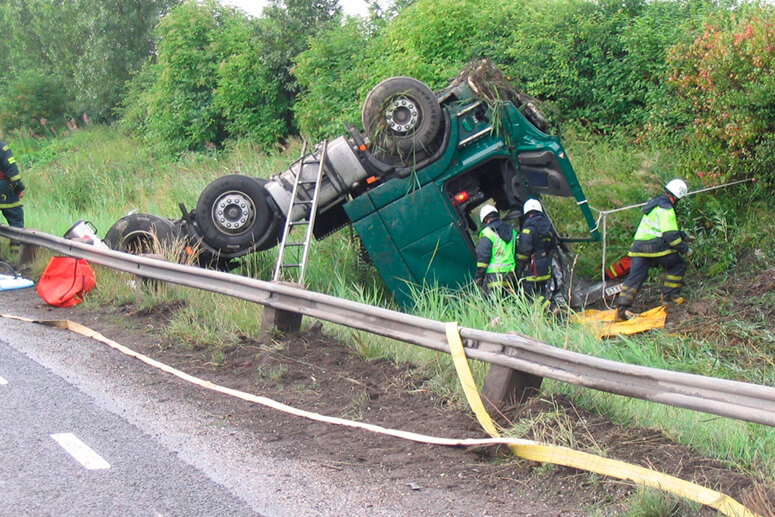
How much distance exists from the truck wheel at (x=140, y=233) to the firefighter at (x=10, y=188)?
2.23 metres

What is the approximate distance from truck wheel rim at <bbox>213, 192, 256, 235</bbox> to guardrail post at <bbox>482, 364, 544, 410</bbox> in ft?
16.2

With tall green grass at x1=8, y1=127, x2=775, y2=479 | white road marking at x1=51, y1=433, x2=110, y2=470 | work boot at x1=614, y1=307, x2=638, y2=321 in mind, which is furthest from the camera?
work boot at x1=614, y1=307, x2=638, y2=321

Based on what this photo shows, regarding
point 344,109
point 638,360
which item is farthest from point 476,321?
point 344,109

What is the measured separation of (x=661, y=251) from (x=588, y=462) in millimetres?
5649

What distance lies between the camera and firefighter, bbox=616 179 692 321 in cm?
891

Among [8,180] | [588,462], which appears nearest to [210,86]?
[8,180]

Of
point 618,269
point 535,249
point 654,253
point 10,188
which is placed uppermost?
point 10,188

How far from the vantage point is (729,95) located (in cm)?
938

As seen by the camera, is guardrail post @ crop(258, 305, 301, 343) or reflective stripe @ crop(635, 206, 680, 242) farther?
reflective stripe @ crop(635, 206, 680, 242)

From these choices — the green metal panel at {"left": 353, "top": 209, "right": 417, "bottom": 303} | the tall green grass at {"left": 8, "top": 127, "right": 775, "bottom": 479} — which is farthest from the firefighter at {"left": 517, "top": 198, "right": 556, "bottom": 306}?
the green metal panel at {"left": 353, "top": 209, "right": 417, "bottom": 303}

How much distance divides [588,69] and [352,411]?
9.58 m

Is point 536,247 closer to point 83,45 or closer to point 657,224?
point 657,224

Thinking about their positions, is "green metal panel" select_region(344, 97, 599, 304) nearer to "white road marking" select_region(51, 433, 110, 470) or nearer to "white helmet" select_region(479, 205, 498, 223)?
"white helmet" select_region(479, 205, 498, 223)

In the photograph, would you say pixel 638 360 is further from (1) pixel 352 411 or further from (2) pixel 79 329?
(2) pixel 79 329
